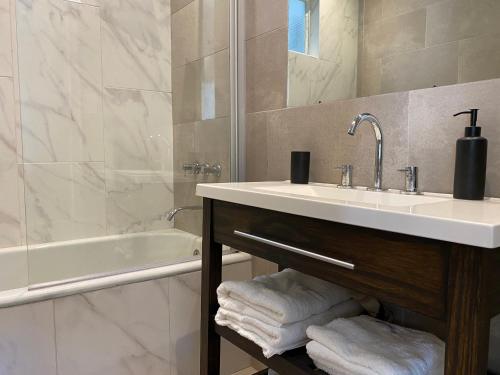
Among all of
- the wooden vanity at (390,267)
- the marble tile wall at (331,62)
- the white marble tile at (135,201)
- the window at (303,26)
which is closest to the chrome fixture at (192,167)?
the white marble tile at (135,201)

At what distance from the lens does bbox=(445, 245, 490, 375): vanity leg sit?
584 mm

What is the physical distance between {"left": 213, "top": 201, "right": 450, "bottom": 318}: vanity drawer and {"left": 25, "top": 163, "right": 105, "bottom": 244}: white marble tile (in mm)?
1169

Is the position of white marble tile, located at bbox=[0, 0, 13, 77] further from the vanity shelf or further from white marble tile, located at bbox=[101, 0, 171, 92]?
the vanity shelf

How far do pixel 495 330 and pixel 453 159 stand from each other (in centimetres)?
45

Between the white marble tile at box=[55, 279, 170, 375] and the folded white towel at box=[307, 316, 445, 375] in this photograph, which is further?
the white marble tile at box=[55, 279, 170, 375]

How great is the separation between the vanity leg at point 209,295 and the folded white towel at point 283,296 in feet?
0.23

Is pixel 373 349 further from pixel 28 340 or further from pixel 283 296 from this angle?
pixel 28 340

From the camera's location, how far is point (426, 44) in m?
1.10

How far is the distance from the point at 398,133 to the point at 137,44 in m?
1.57

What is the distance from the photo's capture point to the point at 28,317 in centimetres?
123

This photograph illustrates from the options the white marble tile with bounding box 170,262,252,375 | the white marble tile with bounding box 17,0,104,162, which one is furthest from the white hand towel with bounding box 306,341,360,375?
the white marble tile with bounding box 17,0,104,162

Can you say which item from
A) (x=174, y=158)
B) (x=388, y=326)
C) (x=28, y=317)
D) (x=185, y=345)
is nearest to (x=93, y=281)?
(x=28, y=317)

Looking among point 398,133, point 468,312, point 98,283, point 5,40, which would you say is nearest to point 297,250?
point 468,312

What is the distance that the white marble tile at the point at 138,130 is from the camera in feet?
6.59
